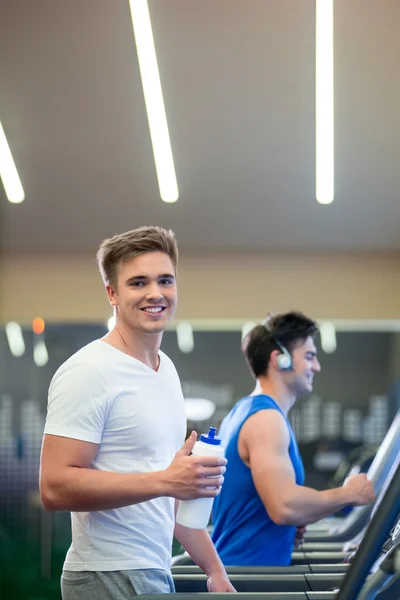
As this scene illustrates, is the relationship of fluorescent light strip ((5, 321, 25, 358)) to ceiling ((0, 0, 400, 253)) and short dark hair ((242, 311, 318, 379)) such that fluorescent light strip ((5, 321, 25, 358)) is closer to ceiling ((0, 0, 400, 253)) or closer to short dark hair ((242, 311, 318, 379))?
ceiling ((0, 0, 400, 253))

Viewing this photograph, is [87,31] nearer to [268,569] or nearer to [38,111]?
[38,111]

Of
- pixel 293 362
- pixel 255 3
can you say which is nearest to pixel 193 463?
pixel 293 362

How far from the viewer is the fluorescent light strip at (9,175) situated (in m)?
5.28

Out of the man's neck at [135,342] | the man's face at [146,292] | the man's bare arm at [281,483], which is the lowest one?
the man's bare arm at [281,483]

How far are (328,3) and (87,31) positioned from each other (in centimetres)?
125

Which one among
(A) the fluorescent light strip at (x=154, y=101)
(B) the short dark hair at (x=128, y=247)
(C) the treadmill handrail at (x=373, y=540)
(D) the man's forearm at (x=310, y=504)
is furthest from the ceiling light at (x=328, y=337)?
(C) the treadmill handrail at (x=373, y=540)

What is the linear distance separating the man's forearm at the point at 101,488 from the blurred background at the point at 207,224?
142 inches

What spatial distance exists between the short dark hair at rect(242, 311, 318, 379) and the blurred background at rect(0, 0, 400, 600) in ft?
7.94

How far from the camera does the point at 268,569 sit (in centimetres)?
222

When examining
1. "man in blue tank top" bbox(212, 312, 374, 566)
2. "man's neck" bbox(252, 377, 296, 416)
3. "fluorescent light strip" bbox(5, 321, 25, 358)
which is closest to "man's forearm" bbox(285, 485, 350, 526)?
"man in blue tank top" bbox(212, 312, 374, 566)

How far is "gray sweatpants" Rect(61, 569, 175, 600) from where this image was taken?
1.53m

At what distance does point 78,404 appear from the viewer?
150 cm

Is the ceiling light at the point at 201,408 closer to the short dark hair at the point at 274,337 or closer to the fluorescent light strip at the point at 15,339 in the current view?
the fluorescent light strip at the point at 15,339

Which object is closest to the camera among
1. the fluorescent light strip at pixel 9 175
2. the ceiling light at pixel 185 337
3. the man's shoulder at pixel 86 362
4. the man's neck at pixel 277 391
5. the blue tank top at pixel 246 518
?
the man's shoulder at pixel 86 362
